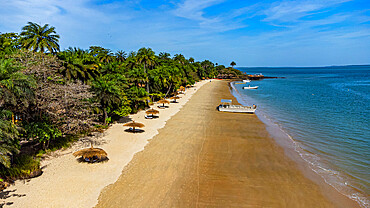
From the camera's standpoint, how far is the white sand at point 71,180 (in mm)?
12055

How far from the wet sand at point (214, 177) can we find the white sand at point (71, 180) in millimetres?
897

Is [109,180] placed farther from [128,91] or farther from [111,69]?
[111,69]

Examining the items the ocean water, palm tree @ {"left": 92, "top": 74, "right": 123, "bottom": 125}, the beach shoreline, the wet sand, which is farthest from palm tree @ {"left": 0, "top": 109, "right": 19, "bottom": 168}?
the ocean water

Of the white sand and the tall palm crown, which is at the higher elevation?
the tall palm crown

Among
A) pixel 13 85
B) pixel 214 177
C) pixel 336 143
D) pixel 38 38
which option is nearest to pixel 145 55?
pixel 38 38

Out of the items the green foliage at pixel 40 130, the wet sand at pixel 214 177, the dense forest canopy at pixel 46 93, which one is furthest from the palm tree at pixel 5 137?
the wet sand at pixel 214 177

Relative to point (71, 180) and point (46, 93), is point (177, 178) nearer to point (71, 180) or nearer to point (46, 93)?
point (71, 180)

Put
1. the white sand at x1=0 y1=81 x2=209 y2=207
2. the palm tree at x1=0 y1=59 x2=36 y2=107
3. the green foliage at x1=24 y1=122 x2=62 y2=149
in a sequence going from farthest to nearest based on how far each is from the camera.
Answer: the green foliage at x1=24 y1=122 x2=62 y2=149 < the palm tree at x1=0 y1=59 x2=36 y2=107 < the white sand at x1=0 y1=81 x2=209 y2=207

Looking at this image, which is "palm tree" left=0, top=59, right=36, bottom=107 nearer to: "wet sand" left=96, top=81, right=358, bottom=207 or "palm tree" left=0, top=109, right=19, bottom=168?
"palm tree" left=0, top=109, right=19, bottom=168

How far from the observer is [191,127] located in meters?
28.8

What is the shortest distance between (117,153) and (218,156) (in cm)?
1005

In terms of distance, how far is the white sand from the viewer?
1205 centimetres

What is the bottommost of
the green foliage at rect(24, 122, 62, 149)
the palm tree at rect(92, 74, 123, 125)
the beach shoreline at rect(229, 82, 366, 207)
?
the beach shoreline at rect(229, 82, 366, 207)

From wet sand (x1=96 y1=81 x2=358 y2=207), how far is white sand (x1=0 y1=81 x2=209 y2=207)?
90 centimetres
